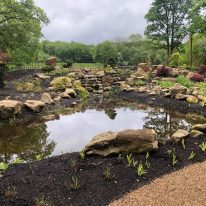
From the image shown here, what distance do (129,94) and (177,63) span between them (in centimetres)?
1592

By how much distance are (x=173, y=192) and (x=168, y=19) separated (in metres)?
A: 35.1

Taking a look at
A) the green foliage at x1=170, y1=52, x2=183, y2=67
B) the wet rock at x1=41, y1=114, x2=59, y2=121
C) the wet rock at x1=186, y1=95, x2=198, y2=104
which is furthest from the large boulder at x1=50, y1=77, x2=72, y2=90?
the green foliage at x1=170, y1=52, x2=183, y2=67

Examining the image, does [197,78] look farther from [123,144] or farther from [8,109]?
[123,144]

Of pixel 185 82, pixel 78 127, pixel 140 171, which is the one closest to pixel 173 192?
pixel 140 171

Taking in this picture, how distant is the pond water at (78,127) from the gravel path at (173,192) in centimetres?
310

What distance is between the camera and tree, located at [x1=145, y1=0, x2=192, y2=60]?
38.6 m

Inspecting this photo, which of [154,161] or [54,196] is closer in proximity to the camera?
[54,196]

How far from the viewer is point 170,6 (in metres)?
38.7

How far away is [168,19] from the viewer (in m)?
38.9

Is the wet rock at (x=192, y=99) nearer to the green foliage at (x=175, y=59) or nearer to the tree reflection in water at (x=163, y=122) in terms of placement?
the tree reflection in water at (x=163, y=122)

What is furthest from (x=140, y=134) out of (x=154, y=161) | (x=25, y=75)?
(x=25, y=75)

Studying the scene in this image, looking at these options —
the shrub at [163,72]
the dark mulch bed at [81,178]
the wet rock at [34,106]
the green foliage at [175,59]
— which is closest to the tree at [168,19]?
the green foliage at [175,59]

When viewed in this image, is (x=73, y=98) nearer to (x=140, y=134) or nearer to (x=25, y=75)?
(x=25, y=75)

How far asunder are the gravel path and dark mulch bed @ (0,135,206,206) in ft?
0.76
